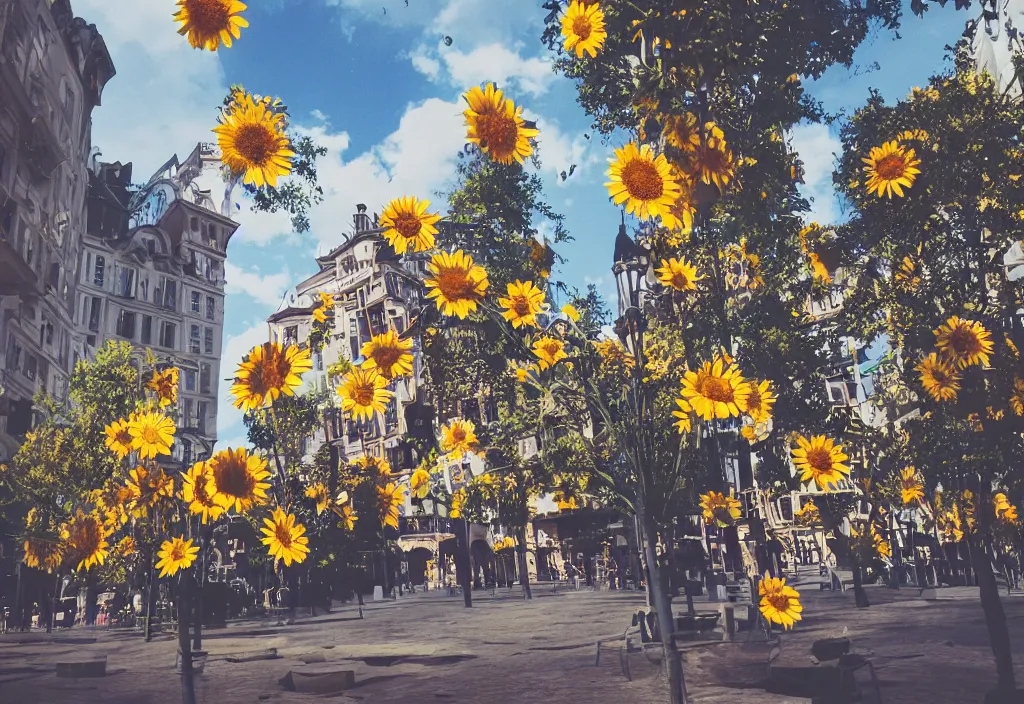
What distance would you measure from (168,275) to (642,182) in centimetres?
417

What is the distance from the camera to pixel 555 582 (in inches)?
245

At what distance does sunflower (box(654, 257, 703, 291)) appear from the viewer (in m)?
5.42

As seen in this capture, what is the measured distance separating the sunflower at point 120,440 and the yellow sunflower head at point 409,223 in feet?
9.41

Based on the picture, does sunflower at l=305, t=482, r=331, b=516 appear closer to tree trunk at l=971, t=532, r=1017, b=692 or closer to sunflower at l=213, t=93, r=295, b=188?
sunflower at l=213, t=93, r=295, b=188

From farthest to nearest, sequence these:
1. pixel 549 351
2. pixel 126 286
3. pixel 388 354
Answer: pixel 126 286 < pixel 388 354 < pixel 549 351

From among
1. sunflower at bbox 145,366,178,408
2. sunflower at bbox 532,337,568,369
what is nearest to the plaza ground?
sunflower at bbox 145,366,178,408

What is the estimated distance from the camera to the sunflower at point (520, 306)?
425 centimetres

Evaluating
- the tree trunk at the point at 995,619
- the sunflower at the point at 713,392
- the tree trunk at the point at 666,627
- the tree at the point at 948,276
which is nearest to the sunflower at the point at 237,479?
the tree trunk at the point at 666,627

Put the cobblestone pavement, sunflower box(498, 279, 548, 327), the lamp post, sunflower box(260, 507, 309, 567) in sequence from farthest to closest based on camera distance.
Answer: sunflower box(260, 507, 309, 567) → the cobblestone pavement → sunflower box(498, 279, 548, 327) → the lamp post

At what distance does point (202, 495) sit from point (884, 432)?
5.36 m

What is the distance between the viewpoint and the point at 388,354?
15.6ft

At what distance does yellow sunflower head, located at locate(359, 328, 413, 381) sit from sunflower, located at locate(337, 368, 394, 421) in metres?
0.07

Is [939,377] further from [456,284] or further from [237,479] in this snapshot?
[237,479]

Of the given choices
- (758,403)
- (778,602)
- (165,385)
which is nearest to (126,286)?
(165,385)
